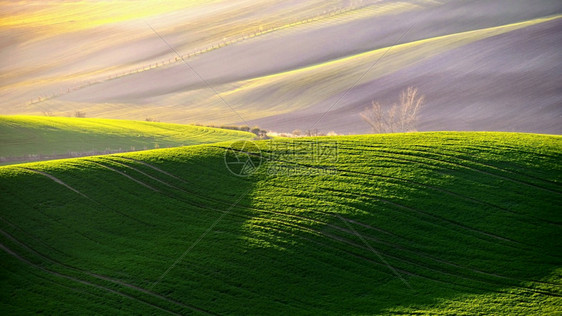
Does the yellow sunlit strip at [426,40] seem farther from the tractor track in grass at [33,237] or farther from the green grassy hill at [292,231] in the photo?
the tractor track in grass at [33,237]

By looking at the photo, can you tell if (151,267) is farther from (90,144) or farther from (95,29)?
(95,29)

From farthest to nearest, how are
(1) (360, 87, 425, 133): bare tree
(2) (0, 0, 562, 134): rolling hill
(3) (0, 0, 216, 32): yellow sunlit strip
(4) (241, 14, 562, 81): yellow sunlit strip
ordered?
(3) (0, 0, 216, 32): yellow sunlit strip < (4) (241, 14, 562, 81): yellow sunlit strip < (2) (0, 0, 562, 134): rolling hill < (1) (360, 87, 425, 133): bare tree

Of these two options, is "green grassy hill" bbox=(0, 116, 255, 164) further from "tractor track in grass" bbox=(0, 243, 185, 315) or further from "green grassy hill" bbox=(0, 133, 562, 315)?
"tractor track in grass" bbox=(0, 243, 185, 315)

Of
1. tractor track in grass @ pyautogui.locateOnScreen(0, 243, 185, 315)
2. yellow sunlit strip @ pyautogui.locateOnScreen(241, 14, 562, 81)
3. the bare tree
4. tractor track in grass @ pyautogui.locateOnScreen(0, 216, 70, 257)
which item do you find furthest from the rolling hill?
tractor track in grass @ pyautogui.locateOnScreen(0, 243, 185, 315)

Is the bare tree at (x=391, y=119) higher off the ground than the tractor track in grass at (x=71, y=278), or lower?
higher

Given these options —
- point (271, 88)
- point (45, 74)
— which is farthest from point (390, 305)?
point (45, 74)

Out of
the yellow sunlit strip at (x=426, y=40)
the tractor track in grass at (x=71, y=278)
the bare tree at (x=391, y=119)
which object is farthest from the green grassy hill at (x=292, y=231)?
the yellow sunlit strip at (x=426, y=40)
